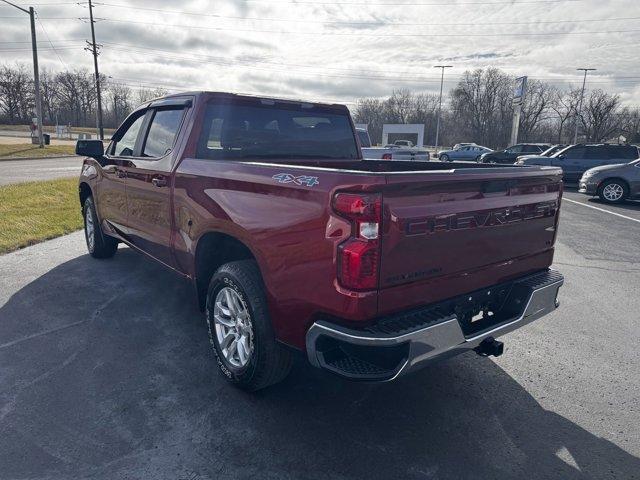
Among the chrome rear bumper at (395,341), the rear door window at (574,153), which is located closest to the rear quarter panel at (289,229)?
the chrome rear bumper at (395,341)

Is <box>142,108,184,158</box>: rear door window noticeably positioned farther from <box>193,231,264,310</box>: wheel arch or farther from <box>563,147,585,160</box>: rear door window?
<box>563,147,585,160</box>: rear door window

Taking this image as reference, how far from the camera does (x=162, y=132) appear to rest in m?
4.24


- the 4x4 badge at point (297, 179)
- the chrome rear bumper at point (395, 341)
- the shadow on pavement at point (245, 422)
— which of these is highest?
the 4x4 badge at point (297, 179)

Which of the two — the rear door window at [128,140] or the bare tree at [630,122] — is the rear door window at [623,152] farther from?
the bare tree at [630,122]

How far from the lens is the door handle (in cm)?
391

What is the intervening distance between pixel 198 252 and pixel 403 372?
1.92 metres

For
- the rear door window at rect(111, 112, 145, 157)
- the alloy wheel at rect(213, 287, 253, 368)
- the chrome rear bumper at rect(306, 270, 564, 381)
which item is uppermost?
the rear door window at rect(111, 112, 145, 157)

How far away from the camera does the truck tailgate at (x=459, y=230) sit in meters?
2.36

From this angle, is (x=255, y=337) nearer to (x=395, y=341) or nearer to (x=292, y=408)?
(x=292, y=408)

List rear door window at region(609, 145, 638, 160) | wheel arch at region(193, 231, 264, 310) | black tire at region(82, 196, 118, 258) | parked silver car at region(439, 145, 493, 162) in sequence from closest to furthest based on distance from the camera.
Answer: wheel arch at region(193, 231, 264, 310)
black tire at region(82, 196, 118, 258)
rear door window at region(609, 145, 638, 160)
parked silver car at region(439, 145, 493, 162)

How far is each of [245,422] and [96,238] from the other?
434 centimetres

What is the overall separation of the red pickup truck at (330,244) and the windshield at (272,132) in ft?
0.04

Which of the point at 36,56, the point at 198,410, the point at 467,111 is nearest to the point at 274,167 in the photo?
the point at 198,410

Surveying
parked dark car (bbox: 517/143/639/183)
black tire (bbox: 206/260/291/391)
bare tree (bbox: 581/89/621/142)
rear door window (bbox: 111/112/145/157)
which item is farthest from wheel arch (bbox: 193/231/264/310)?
bare tree (bbox: 581/89/621/142)
